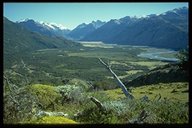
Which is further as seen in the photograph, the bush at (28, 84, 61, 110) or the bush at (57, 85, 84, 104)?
the bush at (57, 85, 84, 104)

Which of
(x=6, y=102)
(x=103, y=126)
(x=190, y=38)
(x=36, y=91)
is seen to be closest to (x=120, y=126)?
(x=103, y=126)

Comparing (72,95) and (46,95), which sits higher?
(46,95)

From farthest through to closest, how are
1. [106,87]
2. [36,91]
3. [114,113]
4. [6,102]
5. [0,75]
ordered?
[106,87] → [36,91] → [114,113] → [6,102] → [0,75]

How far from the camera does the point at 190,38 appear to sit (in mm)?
5012

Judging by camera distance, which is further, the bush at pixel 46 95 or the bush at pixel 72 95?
the bush at pixel 72 95

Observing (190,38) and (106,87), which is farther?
(106,87)

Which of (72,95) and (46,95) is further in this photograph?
(72,95)

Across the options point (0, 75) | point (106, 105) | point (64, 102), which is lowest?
point (64, 102)

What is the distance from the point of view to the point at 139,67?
17125cm

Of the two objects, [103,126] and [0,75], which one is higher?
[0,75]

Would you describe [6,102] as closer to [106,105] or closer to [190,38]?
[106,105]

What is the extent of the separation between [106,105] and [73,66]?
608ft

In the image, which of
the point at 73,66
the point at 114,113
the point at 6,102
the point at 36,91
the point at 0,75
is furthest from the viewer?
Answer: the point at 73,66

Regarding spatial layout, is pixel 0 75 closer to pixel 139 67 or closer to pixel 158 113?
pixel 158 113
